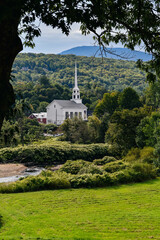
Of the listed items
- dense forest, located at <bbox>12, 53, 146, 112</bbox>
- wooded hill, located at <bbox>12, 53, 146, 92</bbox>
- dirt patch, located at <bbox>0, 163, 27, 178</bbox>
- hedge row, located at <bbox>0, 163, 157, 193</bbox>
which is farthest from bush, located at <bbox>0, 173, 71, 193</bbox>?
wooded hill, located at <bbox>12, 53, 146, 92</bbox>

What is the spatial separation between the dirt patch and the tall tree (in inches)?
940

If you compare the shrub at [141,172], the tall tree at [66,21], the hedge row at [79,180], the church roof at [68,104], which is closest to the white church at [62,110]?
the church roof at [68,104]

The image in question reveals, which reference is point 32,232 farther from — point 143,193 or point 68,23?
point 143,193

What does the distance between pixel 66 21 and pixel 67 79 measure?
158m

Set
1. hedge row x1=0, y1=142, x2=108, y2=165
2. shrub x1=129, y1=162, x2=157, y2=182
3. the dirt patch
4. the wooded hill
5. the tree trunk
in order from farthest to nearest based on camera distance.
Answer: the wooded hill < hedge row x1=0, y1=142, x2=108, y2=165 < the dirt patch < shrub x1=129, y1=162, x2=157, y2=182 < the tree trunk

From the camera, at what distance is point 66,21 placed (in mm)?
6508

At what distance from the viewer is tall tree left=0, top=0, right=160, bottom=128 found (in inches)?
169

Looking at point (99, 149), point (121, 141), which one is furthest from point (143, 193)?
point (99, 149)

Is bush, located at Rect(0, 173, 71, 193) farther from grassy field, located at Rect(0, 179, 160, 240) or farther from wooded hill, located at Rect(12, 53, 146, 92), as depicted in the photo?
wooded hill, located at Rect(12, 53, 146, 92)

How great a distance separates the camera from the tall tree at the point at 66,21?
169 inches

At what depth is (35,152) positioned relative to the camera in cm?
3700

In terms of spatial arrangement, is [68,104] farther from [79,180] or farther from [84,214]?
[84,214]

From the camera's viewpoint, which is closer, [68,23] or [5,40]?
[5,40]

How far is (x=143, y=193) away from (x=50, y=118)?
206 feet
